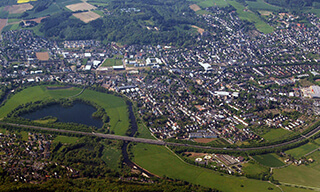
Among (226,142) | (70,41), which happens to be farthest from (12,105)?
(226,142)

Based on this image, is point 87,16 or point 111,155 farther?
point 87,16

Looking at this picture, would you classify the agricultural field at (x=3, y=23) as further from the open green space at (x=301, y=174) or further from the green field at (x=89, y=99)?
the open green space at (x=301, y=174)

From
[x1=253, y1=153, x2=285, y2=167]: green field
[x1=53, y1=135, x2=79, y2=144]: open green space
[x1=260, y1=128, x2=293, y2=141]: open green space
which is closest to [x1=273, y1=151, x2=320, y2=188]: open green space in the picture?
[x1=253, y1=153, x2=285, y2=167]: green field

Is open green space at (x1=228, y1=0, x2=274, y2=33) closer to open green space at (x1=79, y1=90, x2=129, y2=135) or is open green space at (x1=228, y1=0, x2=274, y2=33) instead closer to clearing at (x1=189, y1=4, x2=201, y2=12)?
clearing at (x1=189, y1=4, x2=201, y2=12)

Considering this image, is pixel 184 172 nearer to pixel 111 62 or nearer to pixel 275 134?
pixel 275 134

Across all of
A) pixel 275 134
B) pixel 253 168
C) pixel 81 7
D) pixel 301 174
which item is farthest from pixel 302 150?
pixel 81 7

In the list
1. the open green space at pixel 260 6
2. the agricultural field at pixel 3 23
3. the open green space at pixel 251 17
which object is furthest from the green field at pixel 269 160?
the agricultural field at pixel 3 23
